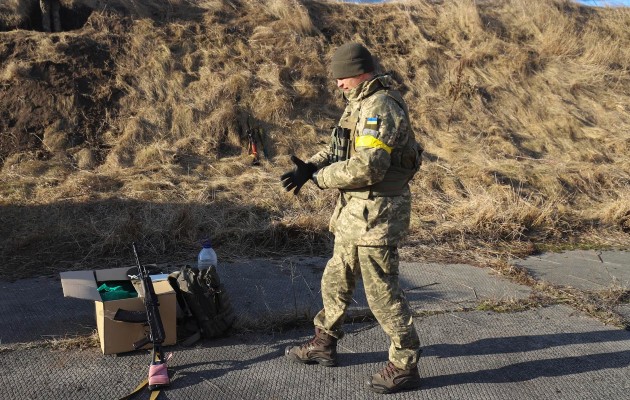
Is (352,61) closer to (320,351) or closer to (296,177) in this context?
(296,177)

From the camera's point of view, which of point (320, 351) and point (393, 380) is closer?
point (393, 380)

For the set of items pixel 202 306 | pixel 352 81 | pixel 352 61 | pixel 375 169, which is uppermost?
pixel 352 61

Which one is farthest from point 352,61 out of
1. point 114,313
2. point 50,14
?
point 50,14

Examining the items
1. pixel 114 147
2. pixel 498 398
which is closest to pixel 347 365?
pixel 498 398

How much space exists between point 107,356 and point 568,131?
9.37 m

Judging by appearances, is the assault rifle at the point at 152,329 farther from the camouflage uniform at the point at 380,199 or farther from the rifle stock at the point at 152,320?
the camouflage uniform at the point at 380,199

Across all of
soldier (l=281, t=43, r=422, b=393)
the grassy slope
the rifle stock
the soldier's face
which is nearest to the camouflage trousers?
soldier (l=281, t=43, r=422, b=393)

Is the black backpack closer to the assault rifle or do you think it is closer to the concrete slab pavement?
the concrete slab pavement

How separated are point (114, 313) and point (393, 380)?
1743 mm

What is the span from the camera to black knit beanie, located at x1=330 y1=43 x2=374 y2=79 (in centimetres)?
330

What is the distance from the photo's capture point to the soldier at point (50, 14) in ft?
31.6

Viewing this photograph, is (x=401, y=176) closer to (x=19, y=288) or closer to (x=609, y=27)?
(x=19, y=288)

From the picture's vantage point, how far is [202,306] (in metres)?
3.89

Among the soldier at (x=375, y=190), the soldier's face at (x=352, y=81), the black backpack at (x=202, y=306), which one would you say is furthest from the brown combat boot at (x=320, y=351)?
the soldier's face at (x=352, y=81)
